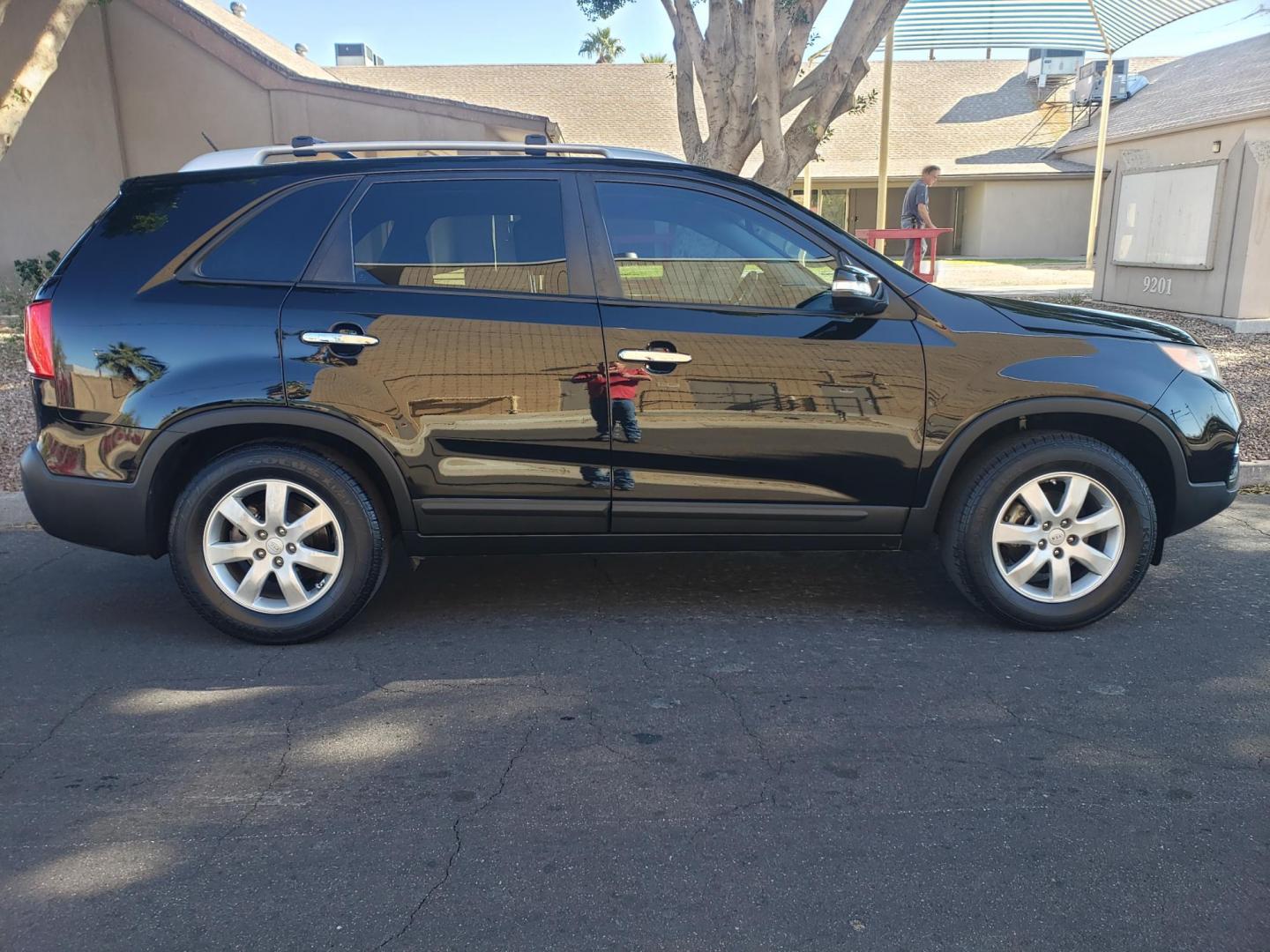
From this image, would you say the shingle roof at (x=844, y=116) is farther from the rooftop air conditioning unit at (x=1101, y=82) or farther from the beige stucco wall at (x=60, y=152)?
the beige stucco wall at (x=60, y=152)

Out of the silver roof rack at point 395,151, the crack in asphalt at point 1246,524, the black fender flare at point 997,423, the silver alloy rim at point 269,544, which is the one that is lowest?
the crack in asphalt at point 1246,524

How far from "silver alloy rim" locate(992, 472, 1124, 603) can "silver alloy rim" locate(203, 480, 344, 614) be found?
2.76 m

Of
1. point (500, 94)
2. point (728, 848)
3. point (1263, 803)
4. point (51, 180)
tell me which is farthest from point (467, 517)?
point (500, 94)

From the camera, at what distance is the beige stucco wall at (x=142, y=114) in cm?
1416

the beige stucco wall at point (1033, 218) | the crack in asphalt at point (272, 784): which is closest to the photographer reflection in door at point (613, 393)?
the crack in asphalt at point (272, 784)

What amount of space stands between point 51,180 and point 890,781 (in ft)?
54.7

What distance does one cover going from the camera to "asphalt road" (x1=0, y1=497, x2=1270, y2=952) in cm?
244

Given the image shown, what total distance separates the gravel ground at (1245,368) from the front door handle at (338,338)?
5195 mm

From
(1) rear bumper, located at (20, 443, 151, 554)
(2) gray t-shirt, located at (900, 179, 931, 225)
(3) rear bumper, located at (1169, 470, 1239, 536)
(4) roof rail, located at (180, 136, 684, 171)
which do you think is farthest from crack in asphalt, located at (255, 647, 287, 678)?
(2) gray t-shirt, located at (900, 179, 931, 225)

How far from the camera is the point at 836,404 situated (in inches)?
155

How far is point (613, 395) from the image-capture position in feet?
12.7

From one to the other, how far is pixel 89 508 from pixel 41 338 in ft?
2.26

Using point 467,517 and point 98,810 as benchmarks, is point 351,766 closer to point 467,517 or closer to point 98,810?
point 98,810

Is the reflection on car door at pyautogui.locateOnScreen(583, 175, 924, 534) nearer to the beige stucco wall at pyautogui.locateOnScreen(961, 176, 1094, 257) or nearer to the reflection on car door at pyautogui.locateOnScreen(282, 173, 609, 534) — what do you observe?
the reflection on car door at pyautogui.locateOnScreen(282, 173, 609, 534)
